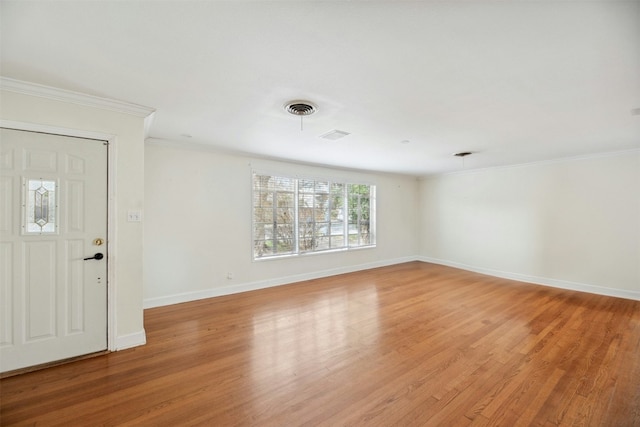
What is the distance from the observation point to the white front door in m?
2.22

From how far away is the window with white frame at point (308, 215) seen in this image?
4949mm

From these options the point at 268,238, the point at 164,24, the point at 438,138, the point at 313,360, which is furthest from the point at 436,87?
the point at 268,238

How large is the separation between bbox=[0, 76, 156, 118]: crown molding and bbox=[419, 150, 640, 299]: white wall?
648 centimetres

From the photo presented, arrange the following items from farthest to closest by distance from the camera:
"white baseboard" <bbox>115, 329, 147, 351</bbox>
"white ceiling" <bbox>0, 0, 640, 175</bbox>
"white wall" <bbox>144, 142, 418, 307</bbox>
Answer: "white wall" <bbox>144, 142, 418, 307</bbox> → "white baseboard" <bbox>115, 329, 147, 351</bbox> → "white ceiling" <bbox>0, 0, 640, 175</bbox>

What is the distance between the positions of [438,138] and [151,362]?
13.7ft

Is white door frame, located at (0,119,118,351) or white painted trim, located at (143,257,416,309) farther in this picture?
white painted trim, located at (143,257,416,309)

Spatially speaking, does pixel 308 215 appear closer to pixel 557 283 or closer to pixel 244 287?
pixel 244 287

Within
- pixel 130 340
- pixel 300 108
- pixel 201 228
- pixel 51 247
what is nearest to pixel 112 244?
pixel 51 247

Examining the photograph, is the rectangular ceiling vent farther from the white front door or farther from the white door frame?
the white front door

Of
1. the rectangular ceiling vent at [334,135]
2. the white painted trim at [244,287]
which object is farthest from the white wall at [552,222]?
the rectangular ceiling vent at [334,135]

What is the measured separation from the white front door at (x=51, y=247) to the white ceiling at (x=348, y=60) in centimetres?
61

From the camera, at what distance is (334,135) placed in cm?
350

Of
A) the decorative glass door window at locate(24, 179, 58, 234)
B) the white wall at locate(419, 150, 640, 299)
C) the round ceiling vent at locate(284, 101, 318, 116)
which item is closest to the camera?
the decorative glass door window at locate(24, 179, 58, 234)

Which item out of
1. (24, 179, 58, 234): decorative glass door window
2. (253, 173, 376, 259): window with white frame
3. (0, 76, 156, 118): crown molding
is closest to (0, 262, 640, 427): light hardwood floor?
(24, 179, 58, 234): decorative glass door window
